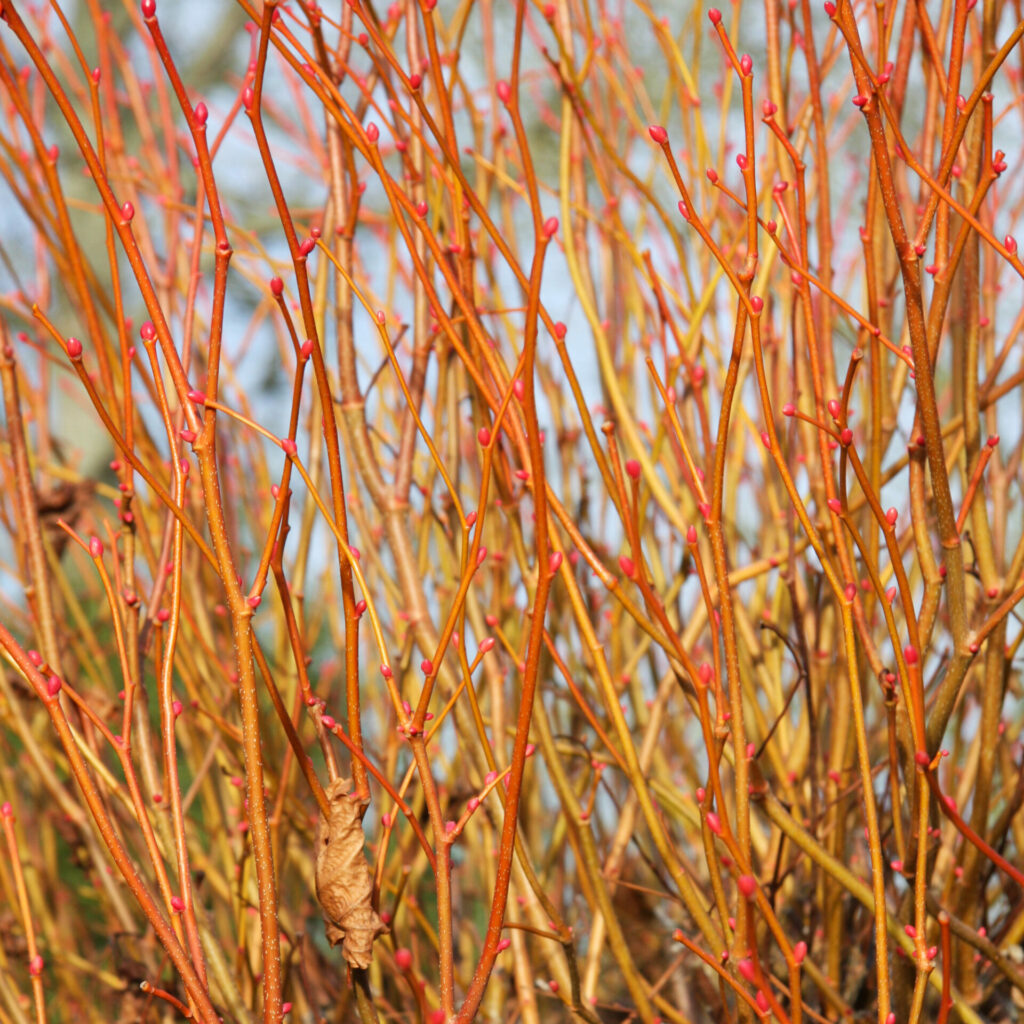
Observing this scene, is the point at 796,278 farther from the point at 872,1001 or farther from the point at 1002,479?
the point at 872,1001

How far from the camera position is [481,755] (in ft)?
3.48

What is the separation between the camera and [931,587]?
827 mm

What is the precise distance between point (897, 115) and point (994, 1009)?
1007 mm

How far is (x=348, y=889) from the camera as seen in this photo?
68cm

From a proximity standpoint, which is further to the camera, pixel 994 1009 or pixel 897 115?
pixel 994 1009

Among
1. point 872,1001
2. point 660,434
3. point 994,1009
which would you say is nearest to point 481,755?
point 660,434

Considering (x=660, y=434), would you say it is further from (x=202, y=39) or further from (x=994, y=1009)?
(x=202, y=39)

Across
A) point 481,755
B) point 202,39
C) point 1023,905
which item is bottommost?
point 1023,905

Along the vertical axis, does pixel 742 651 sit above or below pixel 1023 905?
above

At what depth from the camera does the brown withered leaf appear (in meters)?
0.68

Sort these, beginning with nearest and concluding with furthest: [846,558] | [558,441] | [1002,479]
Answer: [846,558]
[1002,479]
[558,441]

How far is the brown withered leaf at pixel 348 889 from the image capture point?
68 cm

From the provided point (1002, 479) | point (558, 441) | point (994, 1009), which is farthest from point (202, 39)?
point (994, 1009)

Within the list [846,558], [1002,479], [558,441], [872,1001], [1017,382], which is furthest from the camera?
[558,441]
